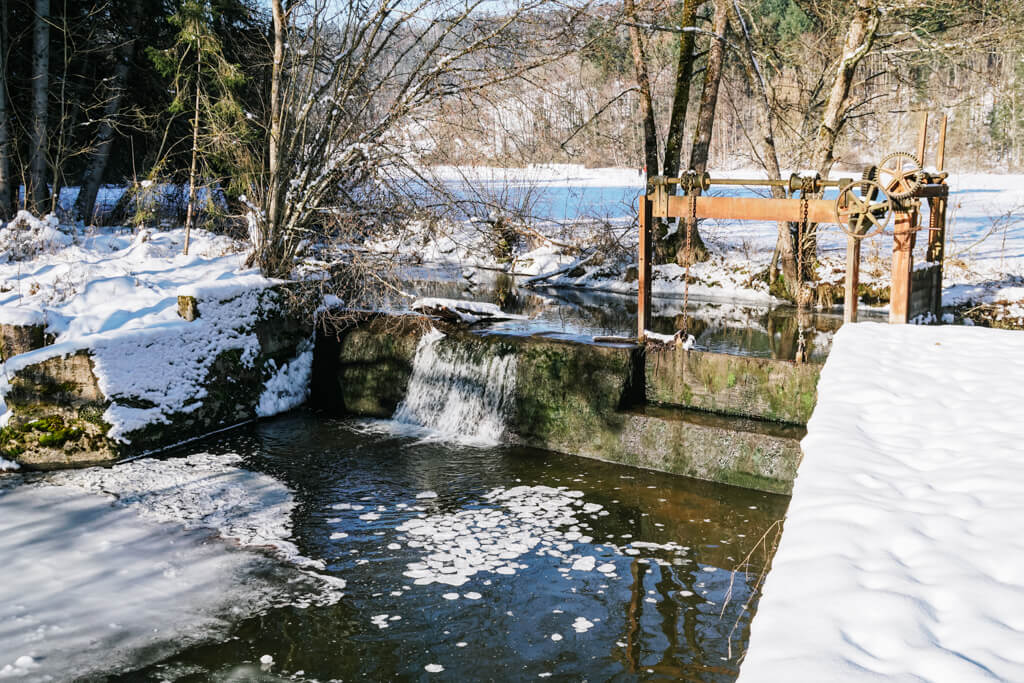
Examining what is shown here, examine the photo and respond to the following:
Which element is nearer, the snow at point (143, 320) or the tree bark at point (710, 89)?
the snow at point (143, 320)

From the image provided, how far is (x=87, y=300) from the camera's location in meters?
10.4

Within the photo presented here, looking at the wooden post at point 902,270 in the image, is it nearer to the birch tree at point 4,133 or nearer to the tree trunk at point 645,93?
the tree trunk at point 645,93

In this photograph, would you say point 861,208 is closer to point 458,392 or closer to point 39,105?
point 458,392

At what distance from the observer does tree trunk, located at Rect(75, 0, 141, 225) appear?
17000 millimetres

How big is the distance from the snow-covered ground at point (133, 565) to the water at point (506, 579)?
0.24 metres

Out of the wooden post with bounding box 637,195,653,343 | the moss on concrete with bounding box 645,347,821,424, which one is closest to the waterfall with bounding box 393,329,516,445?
the wooden post with bounding box 637,195,653,343

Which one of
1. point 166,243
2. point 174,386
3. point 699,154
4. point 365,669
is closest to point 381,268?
point 174,386

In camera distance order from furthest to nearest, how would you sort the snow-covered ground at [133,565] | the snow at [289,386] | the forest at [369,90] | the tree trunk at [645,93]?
1. the tree trunk at [645,93]
2. the forest at [369,90]
3. the snow at [289,386]
4. the snow-covered ground at [133,565]

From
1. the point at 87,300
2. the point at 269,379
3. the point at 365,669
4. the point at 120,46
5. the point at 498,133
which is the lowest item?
the point at 365,669

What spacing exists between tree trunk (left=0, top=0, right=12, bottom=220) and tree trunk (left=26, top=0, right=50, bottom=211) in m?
0.36

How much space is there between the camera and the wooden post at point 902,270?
27.5ft

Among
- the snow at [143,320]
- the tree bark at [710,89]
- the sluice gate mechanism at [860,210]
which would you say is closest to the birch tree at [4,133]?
the snow at [143,320]

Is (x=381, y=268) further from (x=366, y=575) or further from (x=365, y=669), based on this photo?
(x=365, y=669)

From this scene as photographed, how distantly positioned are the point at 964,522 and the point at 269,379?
9032mm
